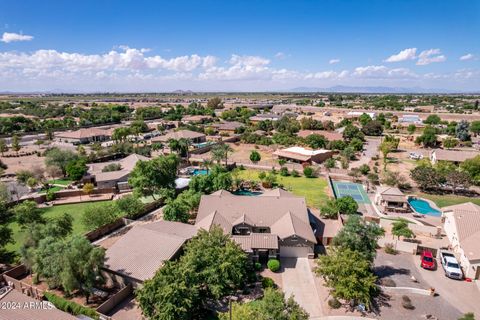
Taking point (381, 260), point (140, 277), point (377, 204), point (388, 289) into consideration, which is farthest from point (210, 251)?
point (377, 204)

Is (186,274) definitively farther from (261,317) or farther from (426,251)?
(426,251)

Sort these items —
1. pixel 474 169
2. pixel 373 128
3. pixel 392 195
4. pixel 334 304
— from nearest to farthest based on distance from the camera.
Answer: pixel 334 304
pixel 392 195
pixel 474 169
pixel 373 128

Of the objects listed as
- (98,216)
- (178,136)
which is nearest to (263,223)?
(98,216)

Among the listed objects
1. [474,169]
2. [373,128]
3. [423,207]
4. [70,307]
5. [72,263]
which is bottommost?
[423,207]

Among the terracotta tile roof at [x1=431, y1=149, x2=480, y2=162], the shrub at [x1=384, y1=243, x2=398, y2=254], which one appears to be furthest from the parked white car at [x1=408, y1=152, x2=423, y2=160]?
the shrub at [x1=384, y1=243, x2=398, y2=254]

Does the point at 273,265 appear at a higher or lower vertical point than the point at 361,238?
lower

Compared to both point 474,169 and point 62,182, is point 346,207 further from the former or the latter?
point 62,182

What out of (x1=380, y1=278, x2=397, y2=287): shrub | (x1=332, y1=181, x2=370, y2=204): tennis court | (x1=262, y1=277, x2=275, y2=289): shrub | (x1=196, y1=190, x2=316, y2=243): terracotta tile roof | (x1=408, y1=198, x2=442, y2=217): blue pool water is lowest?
(x1=408, y1=198, x2=442, y2=217): blue pool water

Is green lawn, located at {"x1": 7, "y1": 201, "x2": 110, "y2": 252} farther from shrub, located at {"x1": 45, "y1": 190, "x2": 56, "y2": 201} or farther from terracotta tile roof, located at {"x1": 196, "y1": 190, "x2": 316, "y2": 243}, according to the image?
terracotta tile roof, located at {"x1": 196, "y1": 190, "x2": 316, "y2": 243}
